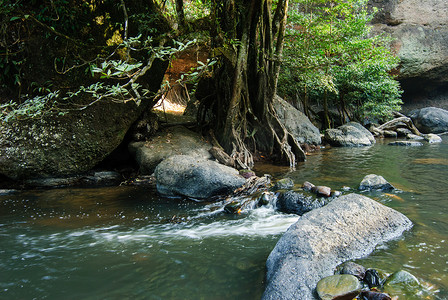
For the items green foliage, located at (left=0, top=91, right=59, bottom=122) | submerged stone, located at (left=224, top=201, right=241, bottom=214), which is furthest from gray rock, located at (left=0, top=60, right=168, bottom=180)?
submerged stone, located at (left=224, top=201, right=241, bottom=214)

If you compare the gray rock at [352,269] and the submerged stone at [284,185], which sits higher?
the submerged stone at [284,185]

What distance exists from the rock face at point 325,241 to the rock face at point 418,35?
722 inches

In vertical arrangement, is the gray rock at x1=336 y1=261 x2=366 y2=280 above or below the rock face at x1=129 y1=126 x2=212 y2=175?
below

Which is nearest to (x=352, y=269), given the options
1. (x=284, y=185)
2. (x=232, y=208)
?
(x=232, y=208)

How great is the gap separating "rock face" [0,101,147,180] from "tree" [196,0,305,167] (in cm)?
252

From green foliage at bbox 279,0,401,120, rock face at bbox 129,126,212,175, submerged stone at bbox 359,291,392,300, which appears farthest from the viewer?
green foliage at bbox 279,0,401,120

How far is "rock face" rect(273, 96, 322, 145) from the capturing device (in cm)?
1083

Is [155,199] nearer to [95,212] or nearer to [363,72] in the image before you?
[95,212]

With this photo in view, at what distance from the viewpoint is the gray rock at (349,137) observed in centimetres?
1173


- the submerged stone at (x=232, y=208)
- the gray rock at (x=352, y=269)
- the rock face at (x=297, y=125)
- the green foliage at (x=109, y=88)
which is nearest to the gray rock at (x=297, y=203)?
the submerged stone at (x=232, y=208)

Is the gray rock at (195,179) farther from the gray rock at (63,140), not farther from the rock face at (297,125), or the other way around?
the rock face at (297,125)

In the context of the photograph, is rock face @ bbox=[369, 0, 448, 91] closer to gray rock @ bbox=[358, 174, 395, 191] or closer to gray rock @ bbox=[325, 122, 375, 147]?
gray rock @ bbox=[325, 122, 375, 147]

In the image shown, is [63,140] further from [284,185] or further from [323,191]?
[323,191]

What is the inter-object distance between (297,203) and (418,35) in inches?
766
